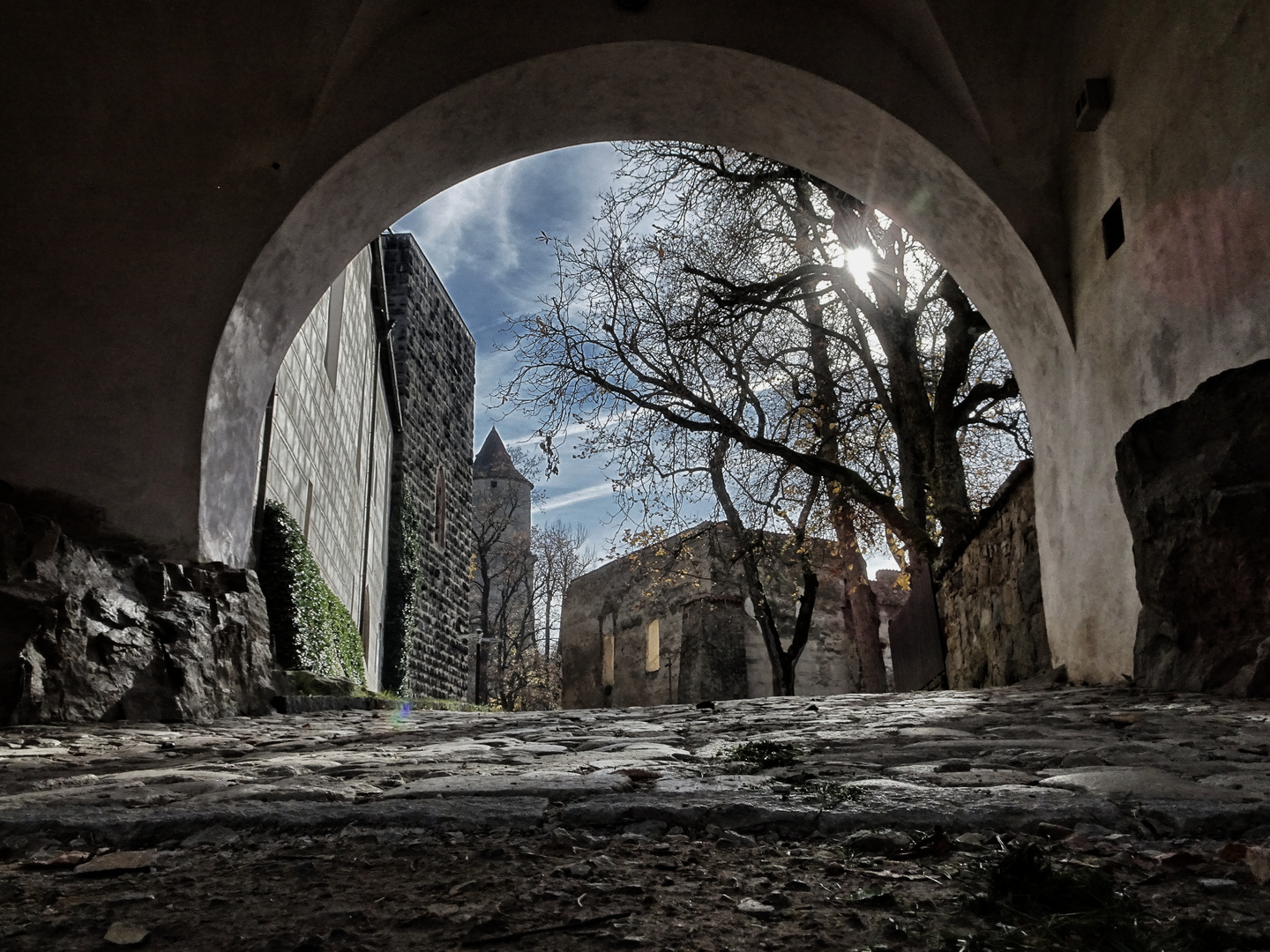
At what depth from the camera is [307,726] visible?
14.3 ft

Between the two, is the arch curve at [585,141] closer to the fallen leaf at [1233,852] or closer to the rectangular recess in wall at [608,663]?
the fallen leaf at [1233,852]

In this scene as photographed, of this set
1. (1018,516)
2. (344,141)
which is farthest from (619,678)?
(344,141)

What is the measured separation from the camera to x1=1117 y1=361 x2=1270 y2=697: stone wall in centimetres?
363

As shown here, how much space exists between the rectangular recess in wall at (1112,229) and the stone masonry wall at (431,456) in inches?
558

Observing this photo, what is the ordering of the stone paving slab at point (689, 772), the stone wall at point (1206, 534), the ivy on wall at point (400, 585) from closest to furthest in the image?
the stone paving slab at point (689, 772)
the stone wall at point (1206, 534)
the ivy on wall at point (400, 585)

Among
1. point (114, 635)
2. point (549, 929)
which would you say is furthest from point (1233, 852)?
point (114, 635)

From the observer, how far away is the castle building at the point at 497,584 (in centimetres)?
3092

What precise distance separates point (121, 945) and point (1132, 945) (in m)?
1.21

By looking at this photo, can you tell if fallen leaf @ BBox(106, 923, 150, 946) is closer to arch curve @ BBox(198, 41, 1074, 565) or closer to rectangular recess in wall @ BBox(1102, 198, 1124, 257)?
arch curve @ BBox(198, 41, 1074, 565)

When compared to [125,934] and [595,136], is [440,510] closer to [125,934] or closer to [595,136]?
[595,136]

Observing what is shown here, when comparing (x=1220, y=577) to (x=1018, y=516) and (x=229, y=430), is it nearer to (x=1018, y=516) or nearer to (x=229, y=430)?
(x=1018, y=516)

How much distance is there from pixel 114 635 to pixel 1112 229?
537cm

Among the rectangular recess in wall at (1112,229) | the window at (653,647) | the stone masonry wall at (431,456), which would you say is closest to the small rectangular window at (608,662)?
the window at (653,647)

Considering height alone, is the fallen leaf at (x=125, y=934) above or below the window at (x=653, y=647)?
below
